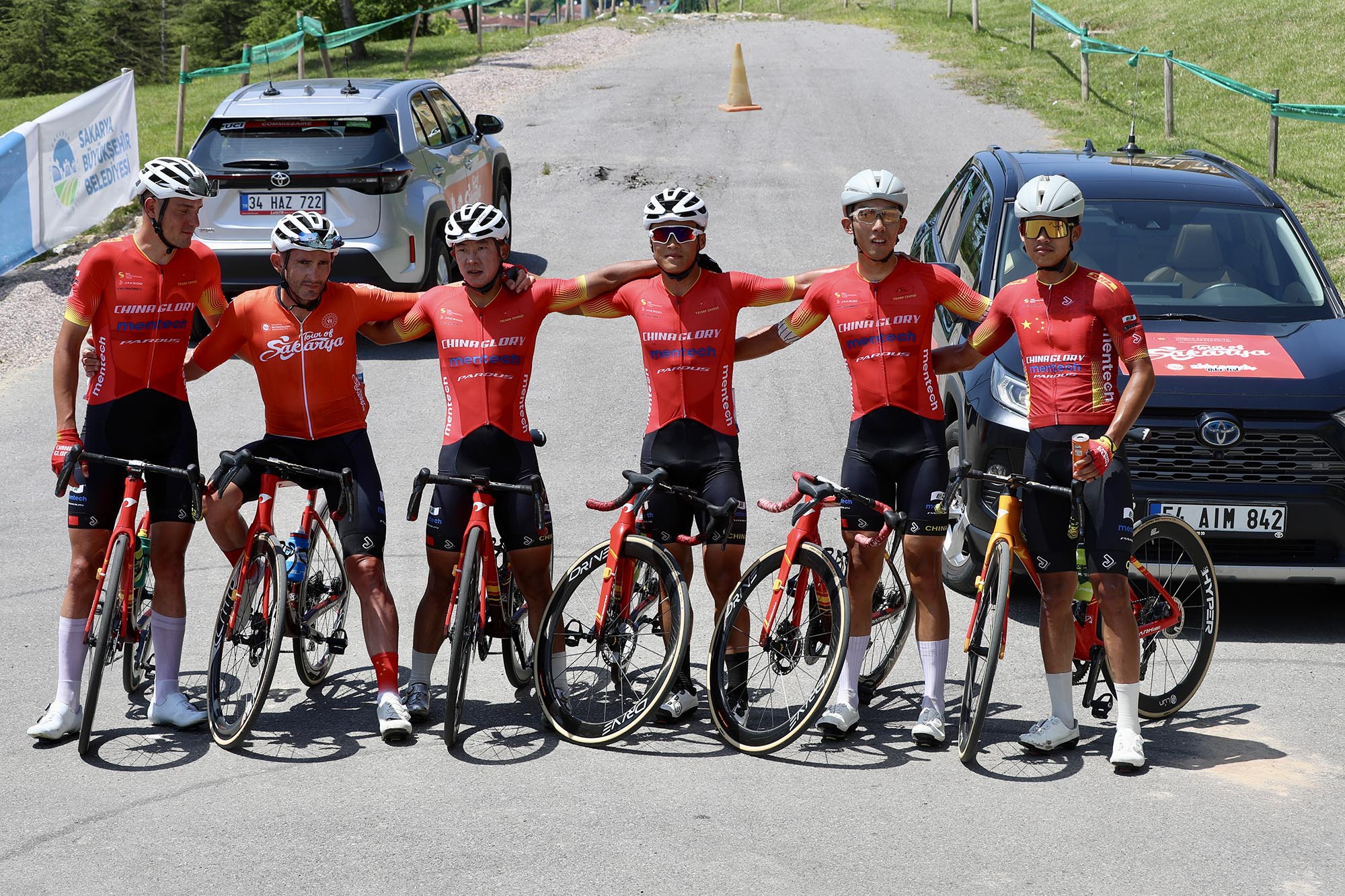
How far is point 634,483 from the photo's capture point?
19.4 feet

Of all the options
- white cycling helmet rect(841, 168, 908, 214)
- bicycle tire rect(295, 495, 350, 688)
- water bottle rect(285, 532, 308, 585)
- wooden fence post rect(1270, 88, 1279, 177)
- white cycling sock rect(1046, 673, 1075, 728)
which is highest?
wooden fence post rect(1270, 88, 1279, 177)

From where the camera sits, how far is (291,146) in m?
11.9

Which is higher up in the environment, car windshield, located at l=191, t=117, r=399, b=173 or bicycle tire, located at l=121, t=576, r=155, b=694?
car windshield, located at l=191, t=117, r=399, b=173

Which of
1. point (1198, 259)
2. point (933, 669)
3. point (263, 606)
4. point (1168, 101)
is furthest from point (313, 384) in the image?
point (1168, 101)

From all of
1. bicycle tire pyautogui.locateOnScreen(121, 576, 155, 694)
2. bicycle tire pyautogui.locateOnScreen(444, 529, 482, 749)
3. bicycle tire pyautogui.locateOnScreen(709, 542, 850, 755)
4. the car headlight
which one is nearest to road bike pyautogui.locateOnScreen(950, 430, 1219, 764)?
bicycle tire pyautogui.locateOnScreen(709, 542, 850, 755)

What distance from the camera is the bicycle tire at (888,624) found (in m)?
6.48

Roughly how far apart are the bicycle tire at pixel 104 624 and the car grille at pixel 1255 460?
4785 millimetres

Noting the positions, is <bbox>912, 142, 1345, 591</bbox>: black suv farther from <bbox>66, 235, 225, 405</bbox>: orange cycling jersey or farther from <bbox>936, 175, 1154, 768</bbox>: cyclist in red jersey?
<bbox>66, 235, 225, 405</bbox>: orange cycling jersey

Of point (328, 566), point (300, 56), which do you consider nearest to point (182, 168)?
point (328, 566)

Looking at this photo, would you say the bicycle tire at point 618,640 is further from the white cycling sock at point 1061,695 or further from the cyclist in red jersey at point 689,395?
the white cycling sock at point 1061,695

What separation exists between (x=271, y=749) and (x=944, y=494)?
3011 millimetres

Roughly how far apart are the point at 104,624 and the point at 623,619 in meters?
2.12

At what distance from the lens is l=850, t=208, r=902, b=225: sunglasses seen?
6.05 m

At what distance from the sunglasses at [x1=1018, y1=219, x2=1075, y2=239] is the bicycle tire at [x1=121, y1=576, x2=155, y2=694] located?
162 inches
